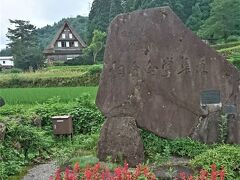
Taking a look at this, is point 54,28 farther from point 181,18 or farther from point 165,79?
point 165,79

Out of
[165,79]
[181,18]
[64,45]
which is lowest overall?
[165,79]

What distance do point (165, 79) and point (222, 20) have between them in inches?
1561

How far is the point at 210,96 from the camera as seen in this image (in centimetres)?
759

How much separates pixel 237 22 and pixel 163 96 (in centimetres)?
4062

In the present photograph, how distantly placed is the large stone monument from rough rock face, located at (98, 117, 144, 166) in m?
0.15

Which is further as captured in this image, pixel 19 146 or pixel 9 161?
pixel 19 146

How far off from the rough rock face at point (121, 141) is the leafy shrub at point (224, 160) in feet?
3.46

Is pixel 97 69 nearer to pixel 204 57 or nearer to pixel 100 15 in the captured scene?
pixel 204 57

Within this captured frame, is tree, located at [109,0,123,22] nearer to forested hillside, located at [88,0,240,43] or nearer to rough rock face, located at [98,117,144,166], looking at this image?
forested hillside, located at [88,0,240,43]

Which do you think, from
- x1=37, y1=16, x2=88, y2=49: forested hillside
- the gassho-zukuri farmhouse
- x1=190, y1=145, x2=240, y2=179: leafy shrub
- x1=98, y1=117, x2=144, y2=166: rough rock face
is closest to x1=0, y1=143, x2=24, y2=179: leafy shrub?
x1=98, y1=117, x2=144, y2=166: rough rock face

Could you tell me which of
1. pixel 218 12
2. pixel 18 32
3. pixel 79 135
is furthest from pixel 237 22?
pixel 79 135

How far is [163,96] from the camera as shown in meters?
7.55

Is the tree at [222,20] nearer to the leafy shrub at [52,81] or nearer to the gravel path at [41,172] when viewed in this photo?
the leafy shrub at [52,81]

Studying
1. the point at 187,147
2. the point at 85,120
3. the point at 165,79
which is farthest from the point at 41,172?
the point at 85,120
